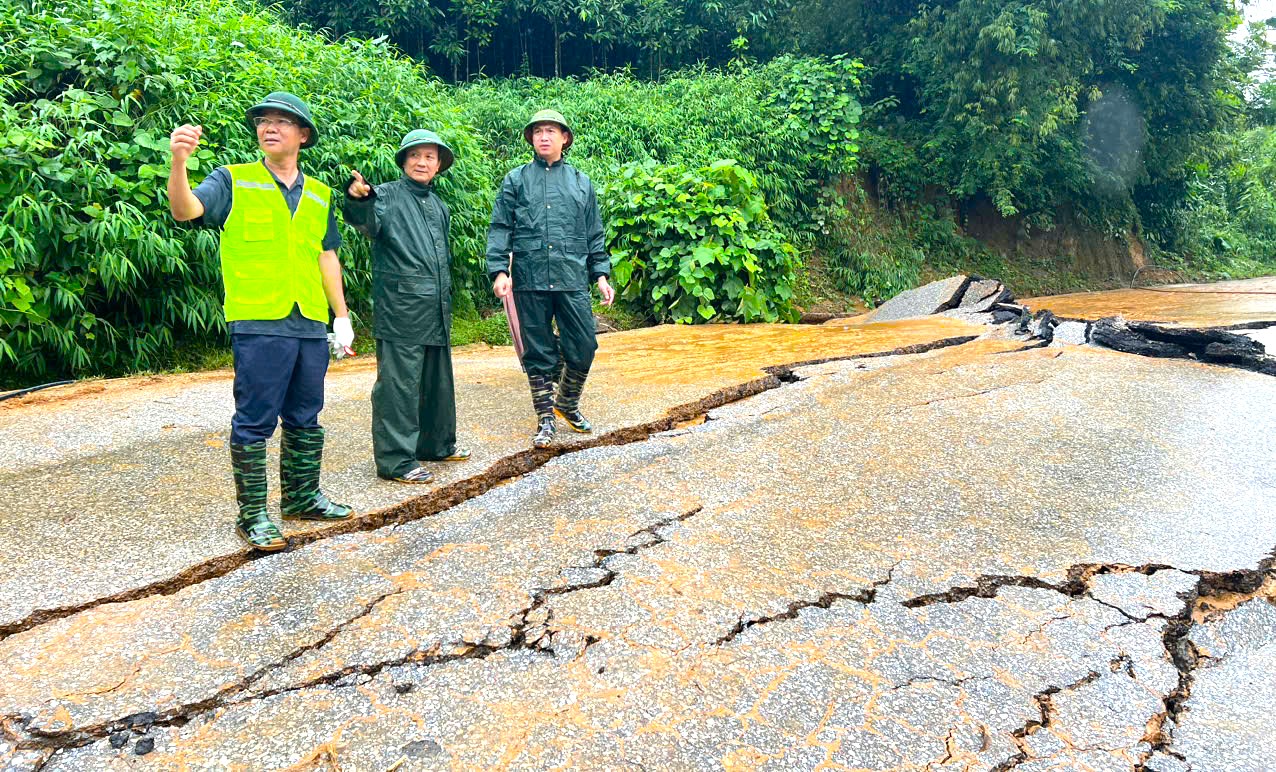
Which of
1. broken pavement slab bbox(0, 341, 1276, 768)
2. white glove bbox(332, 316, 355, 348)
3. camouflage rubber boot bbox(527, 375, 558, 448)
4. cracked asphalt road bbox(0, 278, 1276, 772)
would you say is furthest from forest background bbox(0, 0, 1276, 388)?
broken pavement slab bbox(0, 341, 1276, 768)

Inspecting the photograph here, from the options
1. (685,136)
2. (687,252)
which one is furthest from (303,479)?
(685,136)

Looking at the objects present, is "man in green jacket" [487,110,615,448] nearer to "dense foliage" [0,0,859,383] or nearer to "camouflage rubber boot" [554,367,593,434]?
"camouflage rubber boot" [554,367,593,434]

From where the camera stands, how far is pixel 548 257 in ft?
13.7

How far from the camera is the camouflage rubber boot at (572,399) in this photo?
4375mm

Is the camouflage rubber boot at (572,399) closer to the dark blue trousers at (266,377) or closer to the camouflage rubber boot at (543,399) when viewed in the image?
the camouflage rubber boot at (543,399)

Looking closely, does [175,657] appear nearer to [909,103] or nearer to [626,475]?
[626,475]

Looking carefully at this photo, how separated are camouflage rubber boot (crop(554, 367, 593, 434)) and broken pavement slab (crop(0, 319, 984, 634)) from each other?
85 mm

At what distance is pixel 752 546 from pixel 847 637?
644 mm

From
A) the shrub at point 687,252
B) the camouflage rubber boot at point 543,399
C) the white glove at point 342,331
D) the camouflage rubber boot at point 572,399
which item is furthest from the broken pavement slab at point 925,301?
the white glove at point 342,331

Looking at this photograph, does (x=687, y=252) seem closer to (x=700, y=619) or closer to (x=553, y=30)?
(x=700, y=619)

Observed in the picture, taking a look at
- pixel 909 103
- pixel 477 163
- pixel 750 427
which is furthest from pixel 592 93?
pixel 750 427

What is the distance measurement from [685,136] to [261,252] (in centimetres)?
1046

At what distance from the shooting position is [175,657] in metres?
2.22

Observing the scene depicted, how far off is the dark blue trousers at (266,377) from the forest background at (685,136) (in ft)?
11.2
